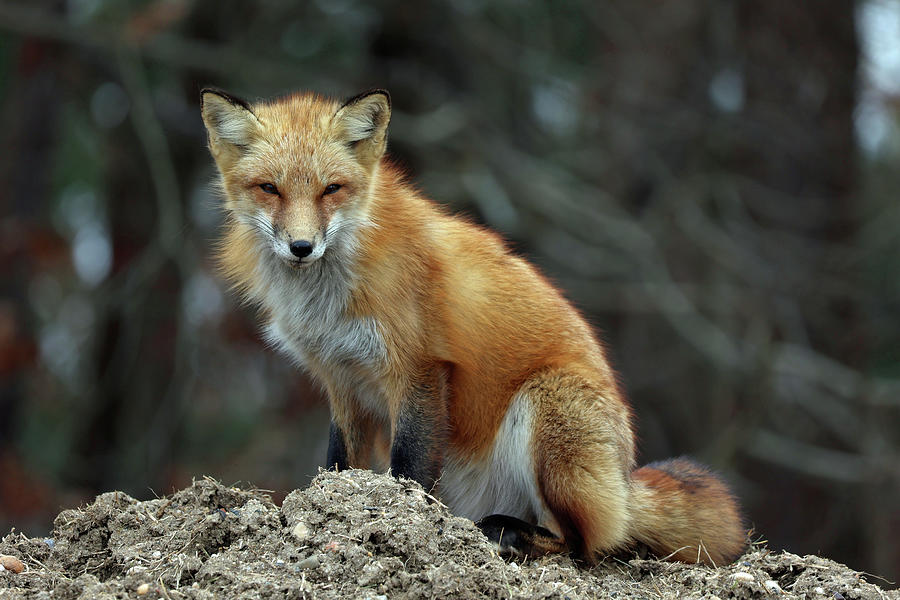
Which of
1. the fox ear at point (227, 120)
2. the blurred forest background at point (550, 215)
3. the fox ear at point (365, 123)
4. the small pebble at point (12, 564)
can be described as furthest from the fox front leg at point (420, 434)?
the blurred forest background at point (550, 215)

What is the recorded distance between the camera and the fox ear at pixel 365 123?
6168 mm

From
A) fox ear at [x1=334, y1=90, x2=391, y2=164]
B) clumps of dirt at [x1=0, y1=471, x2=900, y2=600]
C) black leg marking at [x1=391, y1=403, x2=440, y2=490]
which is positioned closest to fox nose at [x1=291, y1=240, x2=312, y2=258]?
fox ear at [x1=334, y1=90, x2=391, y2=164]

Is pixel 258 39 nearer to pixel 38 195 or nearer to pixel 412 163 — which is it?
pixel 412 163

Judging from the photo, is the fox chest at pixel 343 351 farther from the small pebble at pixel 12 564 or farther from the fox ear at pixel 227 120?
the small pebble at pixel 12 564

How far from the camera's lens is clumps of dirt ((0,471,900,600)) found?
180 inches

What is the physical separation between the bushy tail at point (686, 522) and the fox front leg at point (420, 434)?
1.21 meters

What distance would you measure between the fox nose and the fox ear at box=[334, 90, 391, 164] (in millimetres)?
924

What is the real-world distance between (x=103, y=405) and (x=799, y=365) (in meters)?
10.0

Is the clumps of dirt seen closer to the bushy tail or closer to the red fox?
the bushy tail

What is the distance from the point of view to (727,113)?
1562 centimetres

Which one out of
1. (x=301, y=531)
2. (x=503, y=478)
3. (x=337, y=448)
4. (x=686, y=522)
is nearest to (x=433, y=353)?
(x=503, y=478)

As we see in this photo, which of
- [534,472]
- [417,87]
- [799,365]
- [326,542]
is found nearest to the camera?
[326,542]

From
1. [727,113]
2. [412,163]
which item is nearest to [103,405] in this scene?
[412,163]

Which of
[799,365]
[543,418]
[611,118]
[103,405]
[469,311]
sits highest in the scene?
[611,118]
